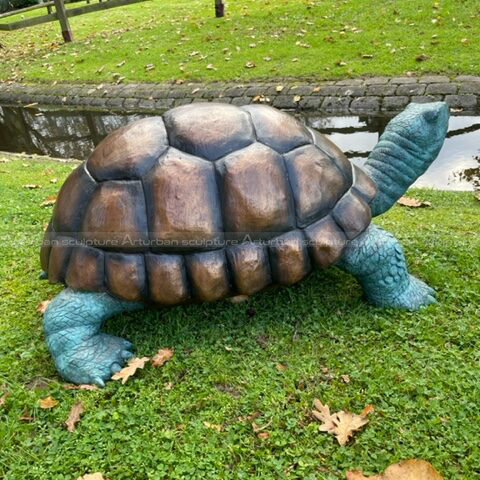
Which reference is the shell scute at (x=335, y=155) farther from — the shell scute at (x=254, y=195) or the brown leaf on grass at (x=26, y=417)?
the brown leaf on grass at (x=26, y=417)

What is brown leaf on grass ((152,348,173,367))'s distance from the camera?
300 cm

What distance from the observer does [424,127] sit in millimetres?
3240

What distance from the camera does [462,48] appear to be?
30.6 feet

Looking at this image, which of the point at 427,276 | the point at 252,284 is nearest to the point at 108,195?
the point at 252,284

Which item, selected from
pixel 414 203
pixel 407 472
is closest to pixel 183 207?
pixel 407 472

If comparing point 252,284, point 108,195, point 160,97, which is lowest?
point 160,97

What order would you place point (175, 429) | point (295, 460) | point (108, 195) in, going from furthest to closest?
point (108, 195) < point (175, 429) < point (295, 460)

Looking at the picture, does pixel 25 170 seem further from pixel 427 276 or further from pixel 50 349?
pixel 427 276

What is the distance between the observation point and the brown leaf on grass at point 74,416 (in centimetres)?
264

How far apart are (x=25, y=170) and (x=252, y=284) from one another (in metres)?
5.34

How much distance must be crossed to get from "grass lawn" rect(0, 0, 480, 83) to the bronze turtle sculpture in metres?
7.08

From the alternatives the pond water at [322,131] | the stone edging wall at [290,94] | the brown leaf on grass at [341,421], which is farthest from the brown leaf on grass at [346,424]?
the stone edging wall at [290,94]

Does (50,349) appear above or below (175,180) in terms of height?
below

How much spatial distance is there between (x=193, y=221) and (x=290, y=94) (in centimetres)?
732
